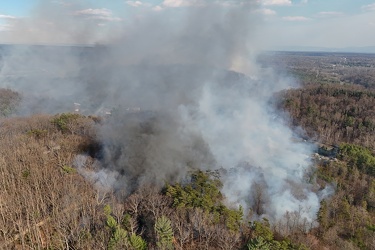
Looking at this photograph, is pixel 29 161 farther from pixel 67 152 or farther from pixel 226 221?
pixel 226 221

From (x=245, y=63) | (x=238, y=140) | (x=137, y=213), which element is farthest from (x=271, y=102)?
(x=137, y=213)

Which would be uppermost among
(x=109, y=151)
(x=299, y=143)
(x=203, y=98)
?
(x=203, y=98)

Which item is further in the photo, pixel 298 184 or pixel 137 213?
pixel 298 184

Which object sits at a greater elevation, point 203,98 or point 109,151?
point 203,98

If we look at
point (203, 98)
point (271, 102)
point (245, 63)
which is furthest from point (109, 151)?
point (271, 102)

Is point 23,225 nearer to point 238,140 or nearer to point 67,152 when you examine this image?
point 67,152

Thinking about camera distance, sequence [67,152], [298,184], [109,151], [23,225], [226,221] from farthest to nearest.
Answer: [67,152], [109,151], [298,184], [23,225], [226,221]

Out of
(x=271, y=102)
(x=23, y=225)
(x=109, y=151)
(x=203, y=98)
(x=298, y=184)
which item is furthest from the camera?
(x=271, y=102)
